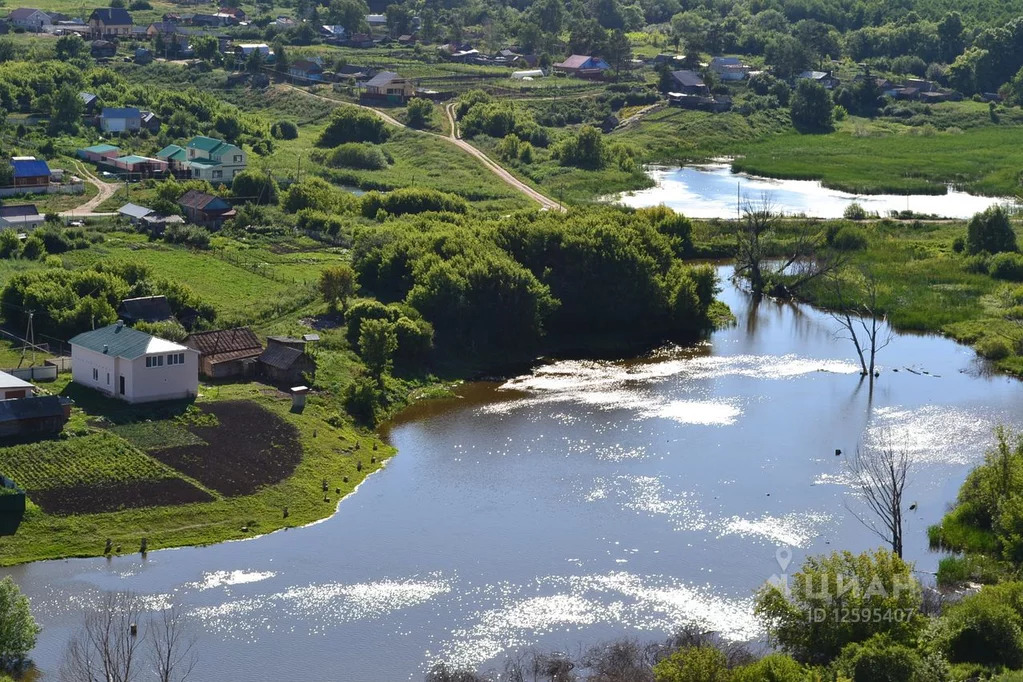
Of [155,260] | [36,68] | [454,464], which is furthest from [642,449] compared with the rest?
[36,68]

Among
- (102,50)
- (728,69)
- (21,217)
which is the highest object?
(102,50)

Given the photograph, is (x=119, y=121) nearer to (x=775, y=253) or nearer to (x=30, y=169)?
(x=30, y=169)

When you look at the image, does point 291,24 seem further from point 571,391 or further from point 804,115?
point 571,391

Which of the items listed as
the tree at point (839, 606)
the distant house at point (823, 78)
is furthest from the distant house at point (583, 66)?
the tree at point (839, 606)

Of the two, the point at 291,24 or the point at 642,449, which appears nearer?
the point at 642,449

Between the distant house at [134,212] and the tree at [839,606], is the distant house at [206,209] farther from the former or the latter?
the tree at [839,606]

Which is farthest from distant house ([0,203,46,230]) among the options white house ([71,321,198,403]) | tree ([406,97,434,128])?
tree ([406,97,434,128])

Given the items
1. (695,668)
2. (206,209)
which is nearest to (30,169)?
(206,209)
